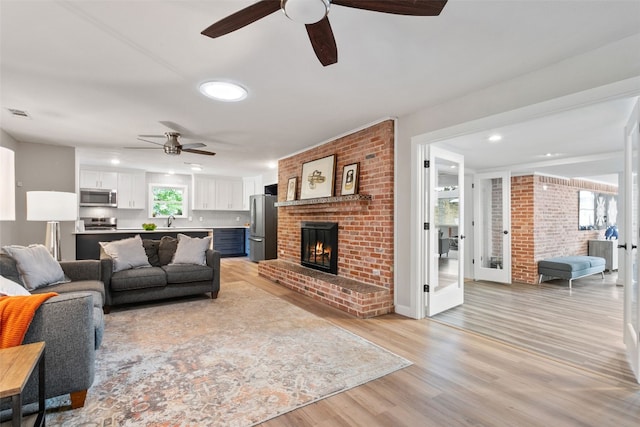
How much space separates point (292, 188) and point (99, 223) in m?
4.91

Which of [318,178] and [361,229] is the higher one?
[318,178]

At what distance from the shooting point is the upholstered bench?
499 centimetres

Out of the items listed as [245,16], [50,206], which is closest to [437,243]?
[245,16]

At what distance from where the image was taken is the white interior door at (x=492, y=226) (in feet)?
18.0

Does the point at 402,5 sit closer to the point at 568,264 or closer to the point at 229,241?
the point at 568,264

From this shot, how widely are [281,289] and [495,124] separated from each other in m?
3.61

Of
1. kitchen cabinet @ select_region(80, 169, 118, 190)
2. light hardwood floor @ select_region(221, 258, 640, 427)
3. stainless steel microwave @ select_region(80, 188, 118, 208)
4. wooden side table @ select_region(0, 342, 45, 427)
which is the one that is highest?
kitchen cabinet @ select_region(80, 169, 118, 190)

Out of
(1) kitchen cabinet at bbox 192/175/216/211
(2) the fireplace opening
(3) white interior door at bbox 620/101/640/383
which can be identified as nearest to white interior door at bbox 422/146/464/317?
(2) the fireplace opening

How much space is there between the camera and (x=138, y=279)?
361 centimetres

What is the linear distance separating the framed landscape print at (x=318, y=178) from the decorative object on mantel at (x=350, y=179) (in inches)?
9.9

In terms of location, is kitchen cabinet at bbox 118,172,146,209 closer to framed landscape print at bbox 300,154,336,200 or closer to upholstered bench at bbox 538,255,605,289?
framed landscape print at bbox 300,154,336,200

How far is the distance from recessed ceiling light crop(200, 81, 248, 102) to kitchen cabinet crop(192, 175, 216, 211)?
19.1 feet

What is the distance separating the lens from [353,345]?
2.63 m

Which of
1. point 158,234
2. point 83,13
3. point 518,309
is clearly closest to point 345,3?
point 83,13
